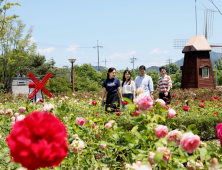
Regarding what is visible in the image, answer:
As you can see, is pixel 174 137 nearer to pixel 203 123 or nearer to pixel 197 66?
pixel 203 123

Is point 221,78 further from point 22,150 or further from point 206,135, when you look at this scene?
point 22,150

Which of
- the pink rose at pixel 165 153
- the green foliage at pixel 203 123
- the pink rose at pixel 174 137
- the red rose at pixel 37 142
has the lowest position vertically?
the green foliage at pixel 203 123

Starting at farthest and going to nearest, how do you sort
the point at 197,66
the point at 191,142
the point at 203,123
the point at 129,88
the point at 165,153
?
the point at 197,66 < the point at 129,88 < the point at 203,123 < the point at 165,153 < the point at 191,142

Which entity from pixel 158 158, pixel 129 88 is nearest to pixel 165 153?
pixel 158 158

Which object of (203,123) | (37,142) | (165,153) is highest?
(37,142)

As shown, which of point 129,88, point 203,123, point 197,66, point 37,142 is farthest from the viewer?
point 197,66

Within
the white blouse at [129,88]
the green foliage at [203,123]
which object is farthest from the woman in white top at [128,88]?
the green foliage at [203,123]

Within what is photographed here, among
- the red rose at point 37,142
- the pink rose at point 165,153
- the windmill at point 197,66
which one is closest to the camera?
the red rose at point 37,142

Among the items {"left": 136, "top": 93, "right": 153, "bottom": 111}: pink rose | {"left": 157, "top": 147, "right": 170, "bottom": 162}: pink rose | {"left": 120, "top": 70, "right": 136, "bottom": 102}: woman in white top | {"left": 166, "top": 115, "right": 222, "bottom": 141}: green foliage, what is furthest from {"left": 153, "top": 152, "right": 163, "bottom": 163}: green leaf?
{"left": 120, "top": 70, "right": 136, "bottom": 102}: woman in white top

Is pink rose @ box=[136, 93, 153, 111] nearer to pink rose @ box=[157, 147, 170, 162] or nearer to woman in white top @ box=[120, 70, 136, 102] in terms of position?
pink rose @ box=[157, 147, 170, 162]

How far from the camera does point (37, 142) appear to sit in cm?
75

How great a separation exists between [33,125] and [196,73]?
17.6 m

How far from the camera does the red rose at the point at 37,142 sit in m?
0.73

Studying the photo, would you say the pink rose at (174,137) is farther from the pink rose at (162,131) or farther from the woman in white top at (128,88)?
the woman in white top at (128,88)
